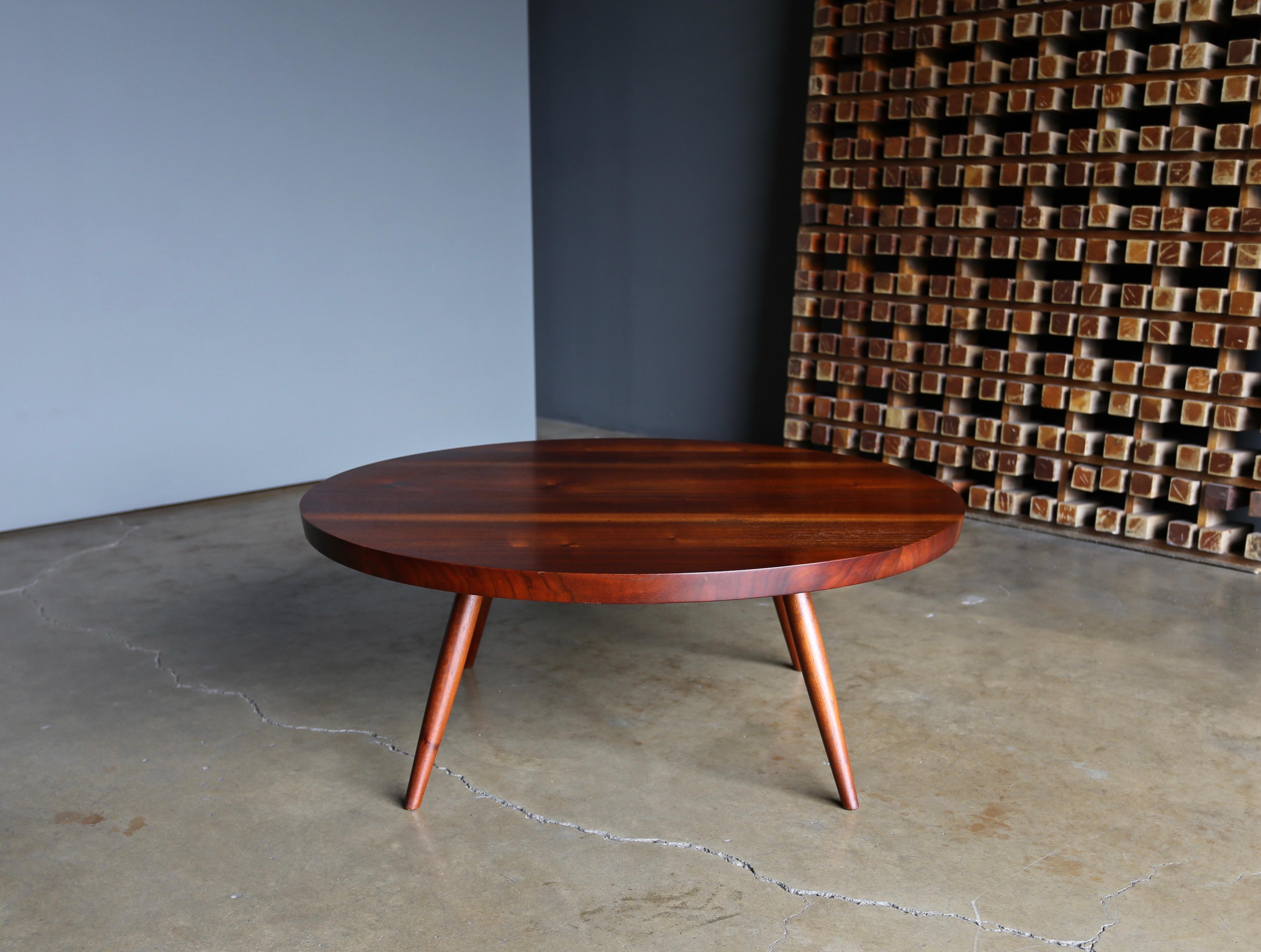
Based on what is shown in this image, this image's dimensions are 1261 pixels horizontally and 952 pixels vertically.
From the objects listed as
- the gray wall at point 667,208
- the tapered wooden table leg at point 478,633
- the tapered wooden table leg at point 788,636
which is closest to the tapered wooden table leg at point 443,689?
the tapered wooden table leg at point 478,633

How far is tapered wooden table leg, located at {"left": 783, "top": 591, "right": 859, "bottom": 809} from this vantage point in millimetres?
1553

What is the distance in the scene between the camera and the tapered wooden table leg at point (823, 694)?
1.55 meters

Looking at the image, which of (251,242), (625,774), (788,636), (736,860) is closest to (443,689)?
(625,774)

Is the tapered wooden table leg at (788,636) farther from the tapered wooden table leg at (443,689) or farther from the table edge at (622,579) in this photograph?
the tapered wooden table leg at (443,689)

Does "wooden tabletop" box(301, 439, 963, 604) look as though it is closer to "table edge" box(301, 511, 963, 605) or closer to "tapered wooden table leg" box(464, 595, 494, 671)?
"table edge" box(301, 511, 963, 605)

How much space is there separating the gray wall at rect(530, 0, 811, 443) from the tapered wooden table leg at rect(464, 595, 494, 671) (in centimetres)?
244

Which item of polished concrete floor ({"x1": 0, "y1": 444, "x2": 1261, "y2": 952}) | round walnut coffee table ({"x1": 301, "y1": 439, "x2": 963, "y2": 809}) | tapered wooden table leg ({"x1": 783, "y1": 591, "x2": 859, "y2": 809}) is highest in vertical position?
round walnut coffee table ({"x1": 301, "y1": 439, "x2": 963, "y2": 809})

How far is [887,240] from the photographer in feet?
11.6

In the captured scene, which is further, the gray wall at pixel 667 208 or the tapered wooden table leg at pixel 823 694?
the gray wall at pixel 667 208

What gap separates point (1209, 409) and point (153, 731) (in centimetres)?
275

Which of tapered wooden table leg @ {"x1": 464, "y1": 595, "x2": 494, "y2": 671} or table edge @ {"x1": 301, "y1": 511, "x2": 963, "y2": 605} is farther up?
table edge @ {"x1": 301, "y1": 511, "x2": 963, "y2": 605}

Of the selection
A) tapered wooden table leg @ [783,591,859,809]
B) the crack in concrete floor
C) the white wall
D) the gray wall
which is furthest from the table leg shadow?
the gray wall

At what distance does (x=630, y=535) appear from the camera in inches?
61.2

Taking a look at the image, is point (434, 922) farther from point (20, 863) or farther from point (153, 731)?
point (153, 731)
